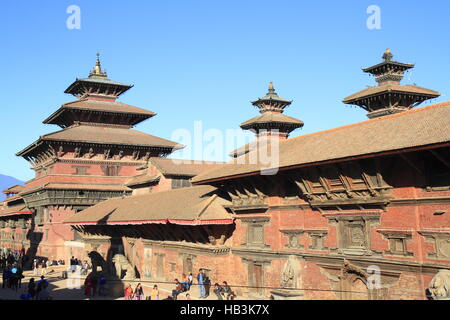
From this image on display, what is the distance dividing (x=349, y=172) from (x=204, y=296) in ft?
31.1

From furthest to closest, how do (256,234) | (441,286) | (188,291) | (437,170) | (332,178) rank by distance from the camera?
(188,291) < (256,234) < (332,178) < (437,170) < (441,286)

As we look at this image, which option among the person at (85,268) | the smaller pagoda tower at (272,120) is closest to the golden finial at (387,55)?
the smaller pagoda tower at (272,120)

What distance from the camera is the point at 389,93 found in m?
43.3

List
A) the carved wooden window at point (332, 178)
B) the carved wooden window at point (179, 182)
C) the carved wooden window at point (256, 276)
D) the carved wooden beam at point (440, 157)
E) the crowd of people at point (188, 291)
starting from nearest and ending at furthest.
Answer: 1. the carved wooden beam at point (440, 157)
2. the carved wooden window at point (332, 178)
3. the crowd of people at point (188, 291)
4. the carved wooden window at point (256, 276)
5. the carved wooden window at point (179, 182)

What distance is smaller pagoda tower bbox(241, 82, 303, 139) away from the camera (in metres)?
52.5

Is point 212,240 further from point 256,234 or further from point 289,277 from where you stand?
point 289,277

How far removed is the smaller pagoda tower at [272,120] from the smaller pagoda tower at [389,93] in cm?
847

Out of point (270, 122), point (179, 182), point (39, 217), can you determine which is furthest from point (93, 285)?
point (270, 122)

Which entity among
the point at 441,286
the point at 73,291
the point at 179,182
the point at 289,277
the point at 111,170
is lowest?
the point at 73,291

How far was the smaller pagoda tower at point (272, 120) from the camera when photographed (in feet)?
172

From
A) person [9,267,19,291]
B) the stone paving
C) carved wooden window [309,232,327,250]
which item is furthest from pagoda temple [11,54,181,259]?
carved wooden window [309,232,327,250]

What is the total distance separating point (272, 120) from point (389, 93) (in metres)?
13.4

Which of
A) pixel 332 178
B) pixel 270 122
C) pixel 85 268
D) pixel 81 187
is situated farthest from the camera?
pixel 270 122

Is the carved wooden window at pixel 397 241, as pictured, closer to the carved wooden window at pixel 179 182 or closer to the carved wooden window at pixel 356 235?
the carved wooden window at pixel 356 235
